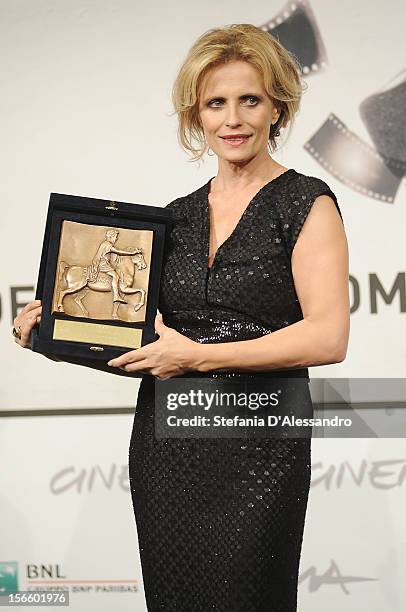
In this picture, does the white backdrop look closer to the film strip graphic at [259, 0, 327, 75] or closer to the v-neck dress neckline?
the film strip graphic at [259, 0, 327, 75]

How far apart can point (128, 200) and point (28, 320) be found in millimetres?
1197

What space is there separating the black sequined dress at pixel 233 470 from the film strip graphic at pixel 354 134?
112cm

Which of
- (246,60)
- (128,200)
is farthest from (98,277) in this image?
(128,200)

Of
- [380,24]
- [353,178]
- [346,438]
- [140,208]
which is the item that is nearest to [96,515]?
[346,438]

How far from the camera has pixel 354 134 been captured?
271cm

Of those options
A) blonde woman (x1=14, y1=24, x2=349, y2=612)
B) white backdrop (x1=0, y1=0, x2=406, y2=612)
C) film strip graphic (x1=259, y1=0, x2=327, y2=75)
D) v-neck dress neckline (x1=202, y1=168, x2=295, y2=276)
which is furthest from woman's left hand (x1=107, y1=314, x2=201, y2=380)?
film strip graphic (x1=259, y1=0, x2=327, y2=75)

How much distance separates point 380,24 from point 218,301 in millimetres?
1466

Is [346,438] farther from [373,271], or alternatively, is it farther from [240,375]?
[240,375]

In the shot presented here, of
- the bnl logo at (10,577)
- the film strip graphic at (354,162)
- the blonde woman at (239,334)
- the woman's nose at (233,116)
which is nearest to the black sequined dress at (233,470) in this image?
the blonde woman at (239,334)

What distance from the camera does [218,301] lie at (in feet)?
5.14

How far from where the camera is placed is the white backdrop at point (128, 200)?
269 centimetres

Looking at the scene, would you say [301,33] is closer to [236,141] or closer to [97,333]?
[236,141]

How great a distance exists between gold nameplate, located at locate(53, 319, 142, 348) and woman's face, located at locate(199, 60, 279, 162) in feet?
1.16

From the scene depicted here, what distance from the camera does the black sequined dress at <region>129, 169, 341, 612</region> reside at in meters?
1.55
